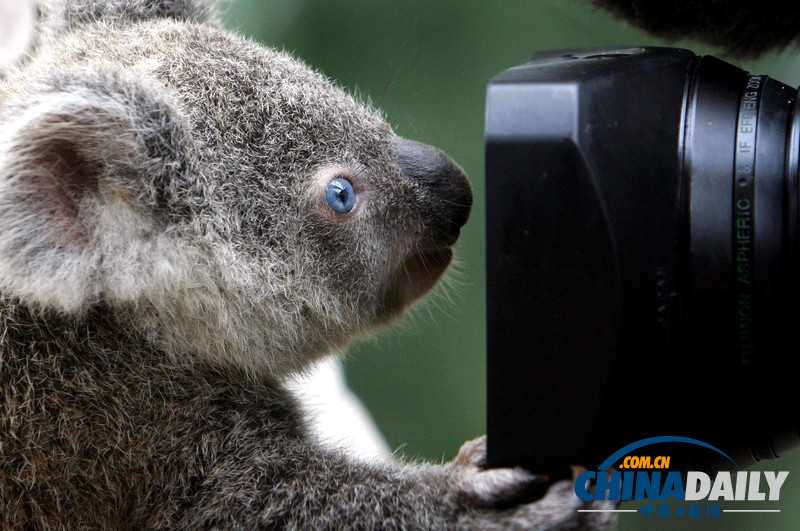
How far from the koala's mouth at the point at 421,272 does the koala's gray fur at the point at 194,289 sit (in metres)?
0.04

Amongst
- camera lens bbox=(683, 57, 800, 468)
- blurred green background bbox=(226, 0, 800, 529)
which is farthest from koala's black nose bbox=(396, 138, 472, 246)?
blurred green background bbox=(226, 0, 800, 529)

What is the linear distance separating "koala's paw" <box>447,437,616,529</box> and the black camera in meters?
0.14

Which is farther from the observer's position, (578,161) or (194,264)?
(194,264)

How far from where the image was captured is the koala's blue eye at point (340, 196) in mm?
1656

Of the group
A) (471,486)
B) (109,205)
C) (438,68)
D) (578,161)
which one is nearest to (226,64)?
(109,205)

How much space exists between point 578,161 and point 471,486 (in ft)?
2.21

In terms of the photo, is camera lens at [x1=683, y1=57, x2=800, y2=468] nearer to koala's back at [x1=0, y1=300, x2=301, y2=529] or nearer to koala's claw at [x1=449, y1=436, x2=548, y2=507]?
koala's claw at [x1=449, y1=436, x2=548, y2=507]

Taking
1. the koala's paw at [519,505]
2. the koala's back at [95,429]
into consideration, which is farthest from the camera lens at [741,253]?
the koala's back at [95,429]

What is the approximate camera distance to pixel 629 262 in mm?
1181

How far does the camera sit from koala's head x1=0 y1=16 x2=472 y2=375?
54.0 inches

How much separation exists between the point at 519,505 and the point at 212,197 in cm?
84

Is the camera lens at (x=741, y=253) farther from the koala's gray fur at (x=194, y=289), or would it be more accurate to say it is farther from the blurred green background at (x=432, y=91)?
the blurred green background at (x=432, y=91)

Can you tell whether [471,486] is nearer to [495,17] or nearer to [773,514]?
[773,514]

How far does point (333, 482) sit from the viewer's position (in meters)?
1.55
